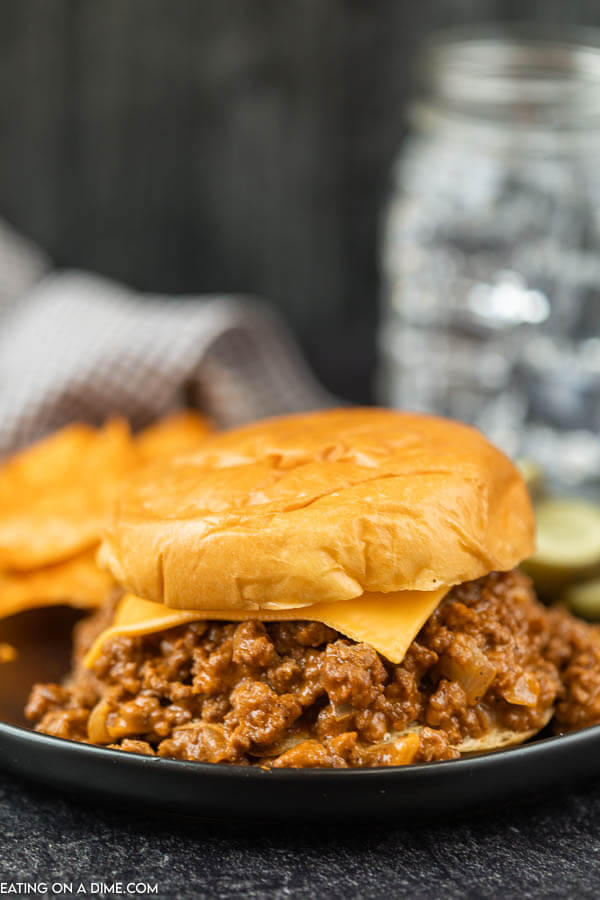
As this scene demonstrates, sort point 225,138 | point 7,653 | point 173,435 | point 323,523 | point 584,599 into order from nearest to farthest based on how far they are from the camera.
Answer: point 323,523
point 7,653
point 584,599
point 173,435
point 225,138

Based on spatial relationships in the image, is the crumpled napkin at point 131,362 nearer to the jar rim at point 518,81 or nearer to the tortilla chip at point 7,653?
the jar rim at point 518,81

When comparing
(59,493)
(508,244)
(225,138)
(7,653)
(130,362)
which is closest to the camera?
(7,653)

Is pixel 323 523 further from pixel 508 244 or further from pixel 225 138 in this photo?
pixel 225 138

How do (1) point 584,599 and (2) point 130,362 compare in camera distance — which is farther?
(2) point 130,362

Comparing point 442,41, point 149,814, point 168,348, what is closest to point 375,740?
point 149,814

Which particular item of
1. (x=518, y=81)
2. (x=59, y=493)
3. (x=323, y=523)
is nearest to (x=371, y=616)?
(x=323, y=523)

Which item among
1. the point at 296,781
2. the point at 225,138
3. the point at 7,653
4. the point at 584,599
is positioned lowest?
the point at 7,653
